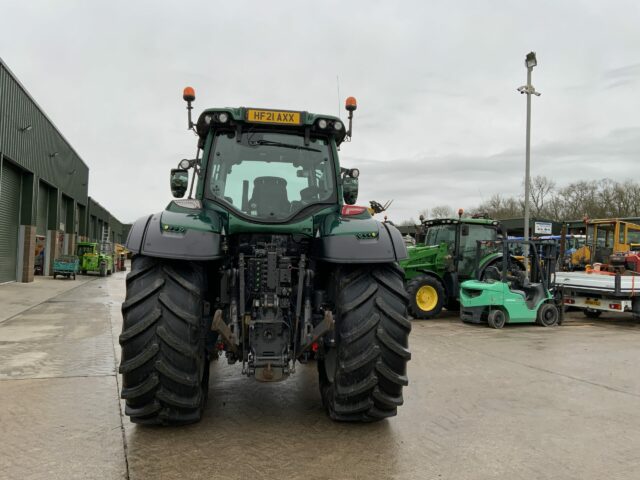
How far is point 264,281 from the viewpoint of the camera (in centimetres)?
407

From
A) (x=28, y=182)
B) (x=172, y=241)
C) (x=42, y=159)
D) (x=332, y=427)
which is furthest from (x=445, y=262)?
(x=42, y=159)

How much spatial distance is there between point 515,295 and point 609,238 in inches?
321

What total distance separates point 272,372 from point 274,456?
60cm

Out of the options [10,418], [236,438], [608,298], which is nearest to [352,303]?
[236,438]

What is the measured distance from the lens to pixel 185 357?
383 cm

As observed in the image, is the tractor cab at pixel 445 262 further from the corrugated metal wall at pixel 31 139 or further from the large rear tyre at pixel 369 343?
the corrugated metal wall at pixel 31 139

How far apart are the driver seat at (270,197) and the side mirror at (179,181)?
664 mm

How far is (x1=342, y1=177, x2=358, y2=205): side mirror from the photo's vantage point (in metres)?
4.94

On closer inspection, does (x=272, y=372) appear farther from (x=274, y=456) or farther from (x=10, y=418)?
(x=10, y=418)

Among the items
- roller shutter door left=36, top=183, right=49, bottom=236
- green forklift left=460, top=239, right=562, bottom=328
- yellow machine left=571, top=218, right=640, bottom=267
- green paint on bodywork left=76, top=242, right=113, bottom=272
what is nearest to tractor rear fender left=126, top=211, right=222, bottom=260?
green forklift left=460, top=239, right=562, bottom=328

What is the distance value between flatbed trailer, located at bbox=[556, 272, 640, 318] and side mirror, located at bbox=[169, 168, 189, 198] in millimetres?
10747

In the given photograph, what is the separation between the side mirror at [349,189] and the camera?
195 inches

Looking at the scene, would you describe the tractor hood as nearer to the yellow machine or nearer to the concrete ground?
the concrete ground

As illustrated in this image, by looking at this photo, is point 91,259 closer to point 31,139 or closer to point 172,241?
point 31,139
